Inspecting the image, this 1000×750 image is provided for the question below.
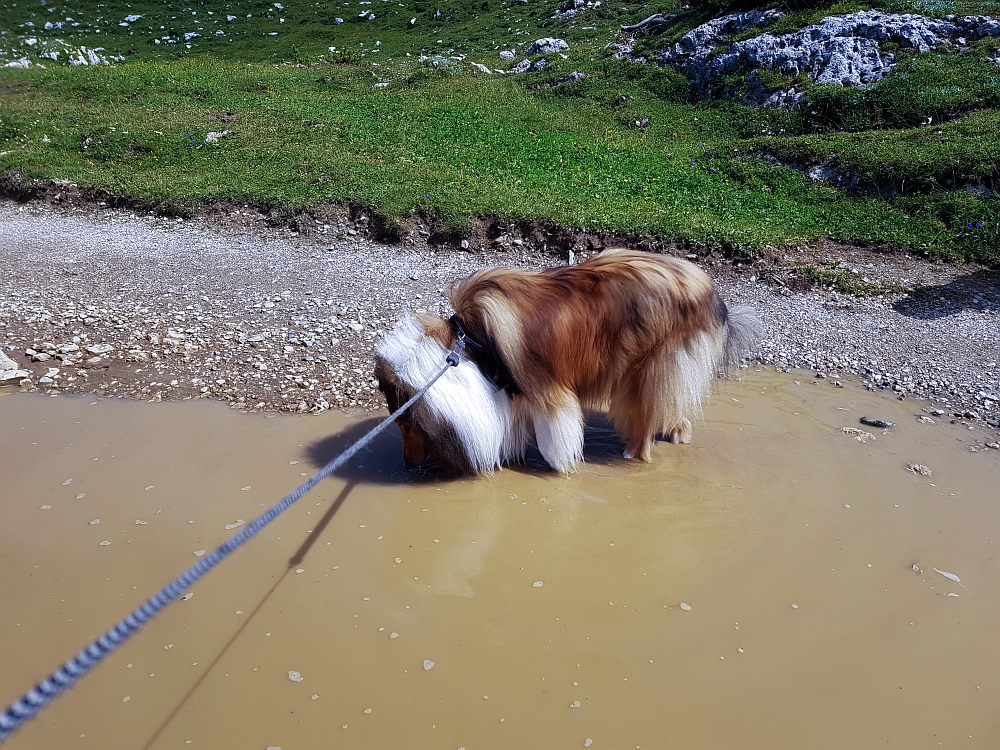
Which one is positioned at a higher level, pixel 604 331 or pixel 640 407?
pixel 604 331

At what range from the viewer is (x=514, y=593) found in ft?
11.5

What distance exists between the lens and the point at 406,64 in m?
20.4

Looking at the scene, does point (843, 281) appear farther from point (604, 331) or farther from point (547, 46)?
point (547, 46)

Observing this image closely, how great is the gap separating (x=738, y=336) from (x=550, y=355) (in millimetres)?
1395

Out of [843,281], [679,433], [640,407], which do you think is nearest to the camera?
[640,407]

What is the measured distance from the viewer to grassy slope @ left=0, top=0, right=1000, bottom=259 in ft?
29.1

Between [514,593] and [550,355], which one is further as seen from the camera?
[550,355]

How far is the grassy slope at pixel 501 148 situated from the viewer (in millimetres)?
8859

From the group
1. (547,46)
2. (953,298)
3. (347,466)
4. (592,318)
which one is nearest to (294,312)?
(347,466)

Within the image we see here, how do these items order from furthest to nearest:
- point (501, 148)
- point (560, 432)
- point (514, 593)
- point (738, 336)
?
1. point (501, 148)
2. point (738, 336)
3. point (560, 432)
4. point (514, 593)

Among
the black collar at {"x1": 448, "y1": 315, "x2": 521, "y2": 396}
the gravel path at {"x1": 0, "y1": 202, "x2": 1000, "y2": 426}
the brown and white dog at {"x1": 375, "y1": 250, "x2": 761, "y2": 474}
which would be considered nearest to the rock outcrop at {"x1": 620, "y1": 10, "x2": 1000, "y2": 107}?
the gravel path at {"x1": 0, "y1": 202, "x2": 1000, "y2": 426}

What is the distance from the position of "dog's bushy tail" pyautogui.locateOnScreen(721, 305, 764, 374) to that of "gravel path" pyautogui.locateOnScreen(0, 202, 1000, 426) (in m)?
1.58

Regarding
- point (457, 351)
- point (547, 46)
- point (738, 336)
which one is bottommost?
point (738, 336)

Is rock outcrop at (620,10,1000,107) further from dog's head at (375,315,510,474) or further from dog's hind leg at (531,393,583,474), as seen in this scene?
dog's head at (375,315,510,474)
